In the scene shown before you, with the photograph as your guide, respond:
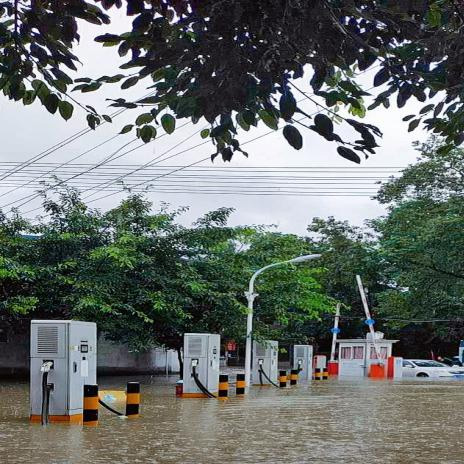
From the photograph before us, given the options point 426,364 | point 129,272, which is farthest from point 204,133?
point 426,364

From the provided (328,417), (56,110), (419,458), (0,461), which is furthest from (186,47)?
(328,417)

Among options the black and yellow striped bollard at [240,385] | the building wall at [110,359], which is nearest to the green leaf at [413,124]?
the black and yellow striped bollard at [240,385]

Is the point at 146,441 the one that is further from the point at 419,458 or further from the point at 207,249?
the point at 207,249

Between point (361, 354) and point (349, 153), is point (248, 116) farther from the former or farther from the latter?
point (361, 354)

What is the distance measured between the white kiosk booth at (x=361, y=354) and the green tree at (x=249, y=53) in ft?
120

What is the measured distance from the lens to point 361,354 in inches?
1658

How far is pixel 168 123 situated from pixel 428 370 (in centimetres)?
3834

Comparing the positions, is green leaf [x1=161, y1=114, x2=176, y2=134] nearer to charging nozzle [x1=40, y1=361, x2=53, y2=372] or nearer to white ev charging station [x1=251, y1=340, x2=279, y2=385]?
charging nozzle [x1=40, y1=361, x2=53, y2=372]

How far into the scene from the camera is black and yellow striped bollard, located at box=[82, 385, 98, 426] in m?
12.4

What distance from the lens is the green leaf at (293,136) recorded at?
184 inches

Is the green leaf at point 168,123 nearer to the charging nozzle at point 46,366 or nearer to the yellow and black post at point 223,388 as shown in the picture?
the charging nozzle at point 46,366

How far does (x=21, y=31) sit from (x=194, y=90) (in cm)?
129

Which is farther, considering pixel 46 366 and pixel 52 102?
pixel 46 366

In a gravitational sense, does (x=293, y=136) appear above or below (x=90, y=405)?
above
